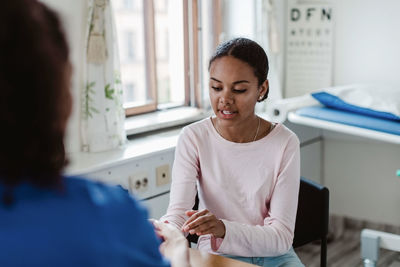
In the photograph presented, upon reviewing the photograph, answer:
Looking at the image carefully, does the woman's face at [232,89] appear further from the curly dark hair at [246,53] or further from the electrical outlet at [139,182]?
the electrical outlet at [139,182]

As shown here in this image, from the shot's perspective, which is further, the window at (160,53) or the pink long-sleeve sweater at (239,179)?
the window at (160,53)

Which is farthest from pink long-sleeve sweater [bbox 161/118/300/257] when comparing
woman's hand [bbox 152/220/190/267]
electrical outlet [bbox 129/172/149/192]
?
electrical outlet [bbox 129/172/149/192]

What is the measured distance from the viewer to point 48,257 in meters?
0.56

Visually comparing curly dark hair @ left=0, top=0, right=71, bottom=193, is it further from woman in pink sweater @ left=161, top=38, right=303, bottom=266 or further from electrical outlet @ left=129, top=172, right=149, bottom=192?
electrical outlet @ left=129, top=172, right=149, bottom=192

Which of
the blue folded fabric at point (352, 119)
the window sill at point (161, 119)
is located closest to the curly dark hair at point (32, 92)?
the window sill at point (161, 119)

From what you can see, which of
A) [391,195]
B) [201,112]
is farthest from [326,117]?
[391,195]

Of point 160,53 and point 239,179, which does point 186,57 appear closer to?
point 160,53

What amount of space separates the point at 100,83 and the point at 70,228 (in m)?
1.48

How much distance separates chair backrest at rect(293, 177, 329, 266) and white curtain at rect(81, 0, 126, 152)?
32.8 inches

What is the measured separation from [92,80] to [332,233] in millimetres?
1740

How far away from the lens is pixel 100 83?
2.00 m

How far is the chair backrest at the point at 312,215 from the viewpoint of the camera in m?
1.50

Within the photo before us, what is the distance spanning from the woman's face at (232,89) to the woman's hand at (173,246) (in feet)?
1.64

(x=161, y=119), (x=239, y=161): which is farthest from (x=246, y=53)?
(x=161, y=119)
